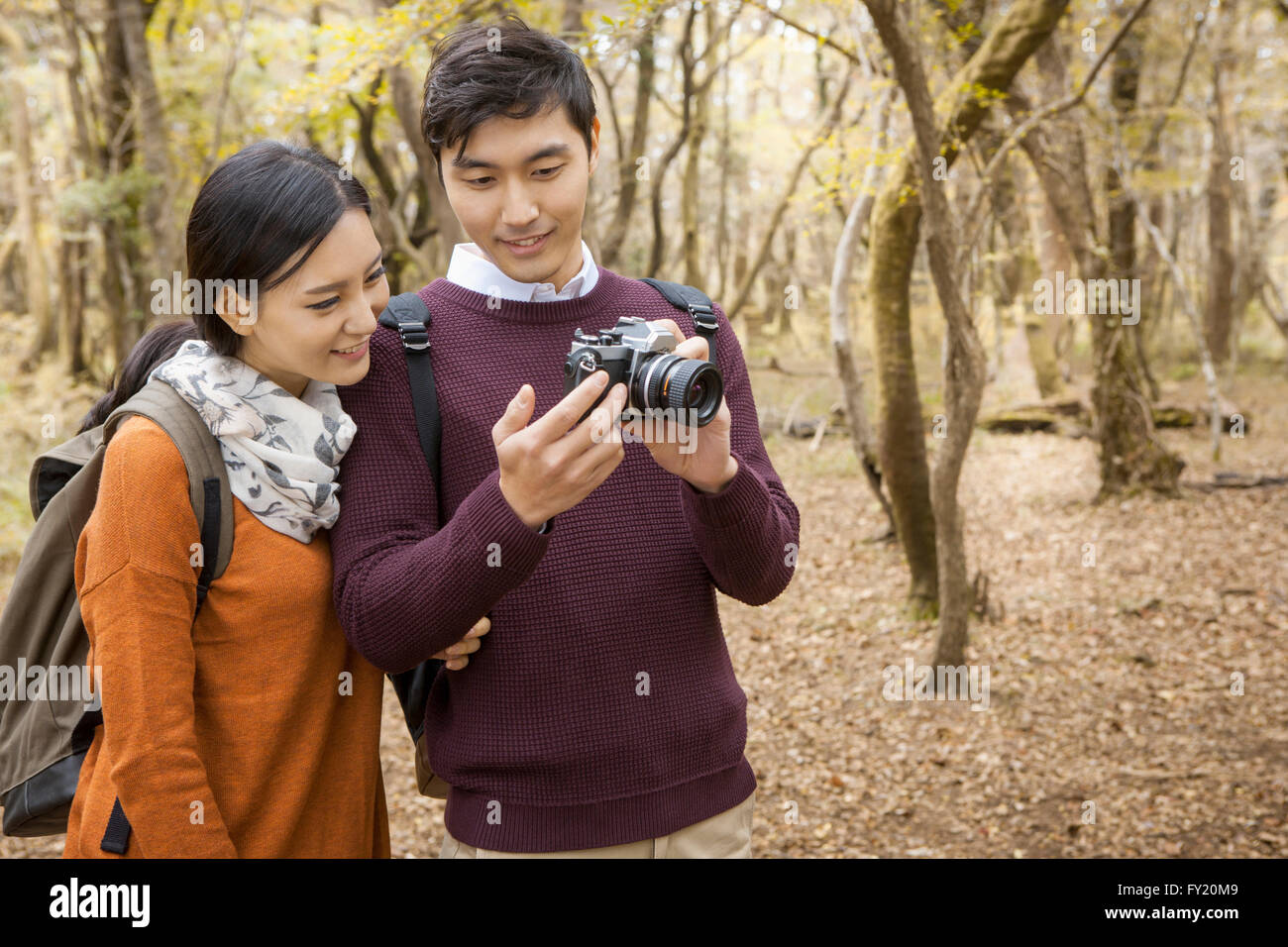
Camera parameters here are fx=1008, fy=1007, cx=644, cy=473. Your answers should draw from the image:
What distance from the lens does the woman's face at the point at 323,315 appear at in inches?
66.5

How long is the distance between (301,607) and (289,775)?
302 mm

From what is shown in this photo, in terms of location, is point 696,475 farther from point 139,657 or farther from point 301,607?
point 139,657

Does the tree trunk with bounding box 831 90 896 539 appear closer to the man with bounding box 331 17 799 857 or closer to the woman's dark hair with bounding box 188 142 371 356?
the man with bounding box 331 17 799 857

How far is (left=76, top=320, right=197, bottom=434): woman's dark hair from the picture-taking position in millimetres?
1893

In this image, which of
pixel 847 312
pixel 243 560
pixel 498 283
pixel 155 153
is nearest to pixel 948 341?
pixel 847 312

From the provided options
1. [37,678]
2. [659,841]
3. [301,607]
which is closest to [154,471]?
[301,607]

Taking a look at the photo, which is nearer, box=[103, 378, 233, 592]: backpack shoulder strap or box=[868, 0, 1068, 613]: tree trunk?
box=[103, 378, 233, 592]: backpack shoulder strap

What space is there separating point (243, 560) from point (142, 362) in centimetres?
53

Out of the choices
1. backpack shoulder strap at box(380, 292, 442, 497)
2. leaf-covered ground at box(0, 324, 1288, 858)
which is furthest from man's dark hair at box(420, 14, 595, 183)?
leaf-covered ground at box(0, 324, 1288, 858)

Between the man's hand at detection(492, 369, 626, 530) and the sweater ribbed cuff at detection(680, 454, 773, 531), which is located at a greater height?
the man's hand at detection(492, 369, 626, 530)

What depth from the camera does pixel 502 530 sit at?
1506mm

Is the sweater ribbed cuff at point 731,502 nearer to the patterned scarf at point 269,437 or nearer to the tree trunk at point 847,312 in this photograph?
the patterned scarf at point 269,437

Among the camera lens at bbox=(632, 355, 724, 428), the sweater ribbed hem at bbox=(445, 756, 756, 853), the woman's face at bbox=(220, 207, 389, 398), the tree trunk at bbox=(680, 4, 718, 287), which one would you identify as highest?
the tree trunk at bbox=(680, 4, 718, 287)

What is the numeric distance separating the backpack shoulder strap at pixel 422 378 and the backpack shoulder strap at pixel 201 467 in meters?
0.33
